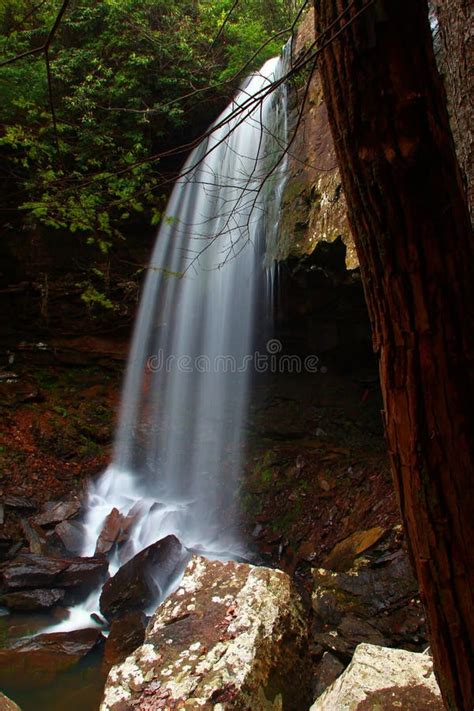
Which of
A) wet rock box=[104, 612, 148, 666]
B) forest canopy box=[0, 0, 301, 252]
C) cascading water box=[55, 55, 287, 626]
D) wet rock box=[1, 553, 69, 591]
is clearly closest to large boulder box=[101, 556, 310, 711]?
wet rock box=[104, 612, 148, 666]

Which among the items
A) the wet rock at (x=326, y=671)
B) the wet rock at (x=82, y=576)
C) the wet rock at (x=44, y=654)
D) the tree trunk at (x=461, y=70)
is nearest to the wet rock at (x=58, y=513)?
the wet rock at (x=82, y=576)

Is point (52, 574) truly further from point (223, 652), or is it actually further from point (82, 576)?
point (223, 652)

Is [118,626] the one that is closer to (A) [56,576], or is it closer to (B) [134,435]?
(A) [56,576]

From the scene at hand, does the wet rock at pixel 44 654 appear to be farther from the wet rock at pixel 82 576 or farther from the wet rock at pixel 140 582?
the wet rock at pixel 82 576

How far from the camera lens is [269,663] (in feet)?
8.31

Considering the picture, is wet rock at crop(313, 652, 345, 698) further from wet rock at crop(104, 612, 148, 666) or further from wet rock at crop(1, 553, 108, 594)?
wet rock at crop(1, 553, 108, 594)

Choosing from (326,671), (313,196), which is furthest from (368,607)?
(313,196)

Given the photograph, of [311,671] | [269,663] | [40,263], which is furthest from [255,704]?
[40,263]

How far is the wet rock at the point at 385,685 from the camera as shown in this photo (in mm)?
1905

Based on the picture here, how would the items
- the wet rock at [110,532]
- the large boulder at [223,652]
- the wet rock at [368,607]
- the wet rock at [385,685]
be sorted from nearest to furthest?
the wet rock at [385,685] < the large boulder at [223,652] < the wet rock at [368,607] < the wet rock at [110,532]

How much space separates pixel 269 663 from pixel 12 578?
12.0 feet

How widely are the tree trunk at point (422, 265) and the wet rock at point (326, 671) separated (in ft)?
7.24

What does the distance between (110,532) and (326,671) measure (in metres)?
3.78

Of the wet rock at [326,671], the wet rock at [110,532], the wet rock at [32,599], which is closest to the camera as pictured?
the wet rock at [326,671]
